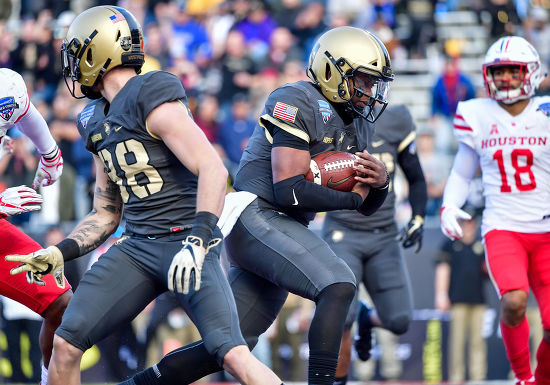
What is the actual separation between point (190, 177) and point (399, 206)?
5.10 m

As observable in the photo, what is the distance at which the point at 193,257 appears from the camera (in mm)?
3658

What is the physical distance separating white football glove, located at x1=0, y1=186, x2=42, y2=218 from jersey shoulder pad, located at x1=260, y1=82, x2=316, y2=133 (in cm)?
124

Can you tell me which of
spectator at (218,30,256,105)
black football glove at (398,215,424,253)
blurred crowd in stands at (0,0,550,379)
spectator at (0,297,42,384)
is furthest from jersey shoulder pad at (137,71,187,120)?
spectator at (218,30,256,105)

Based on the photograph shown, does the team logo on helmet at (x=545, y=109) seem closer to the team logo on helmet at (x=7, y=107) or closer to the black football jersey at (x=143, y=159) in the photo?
the black football jersey at (x=143, y=159)

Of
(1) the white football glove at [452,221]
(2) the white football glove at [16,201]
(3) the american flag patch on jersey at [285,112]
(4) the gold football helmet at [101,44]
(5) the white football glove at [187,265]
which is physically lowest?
(1) the white football glove at [452,221]

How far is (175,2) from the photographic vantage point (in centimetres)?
1162

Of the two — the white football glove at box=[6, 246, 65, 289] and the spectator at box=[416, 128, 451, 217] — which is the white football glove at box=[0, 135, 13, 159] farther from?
the spectator at box=[416, 128, 451, 217]

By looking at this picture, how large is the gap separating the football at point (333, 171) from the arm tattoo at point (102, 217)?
2.99ft

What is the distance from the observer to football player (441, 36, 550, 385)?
529cm

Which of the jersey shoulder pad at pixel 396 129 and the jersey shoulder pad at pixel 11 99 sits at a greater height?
the jersey shoulder pad at pixel 11 99

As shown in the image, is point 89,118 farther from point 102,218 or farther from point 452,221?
point 452,221

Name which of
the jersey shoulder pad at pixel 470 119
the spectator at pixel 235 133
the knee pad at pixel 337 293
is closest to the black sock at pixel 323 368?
the knee pad at pixel 337 293

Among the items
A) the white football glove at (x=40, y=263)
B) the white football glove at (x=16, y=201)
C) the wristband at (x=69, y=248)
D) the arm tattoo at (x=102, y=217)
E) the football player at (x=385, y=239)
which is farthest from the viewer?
the football player at (x=385, y=239)

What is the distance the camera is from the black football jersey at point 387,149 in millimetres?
6066
